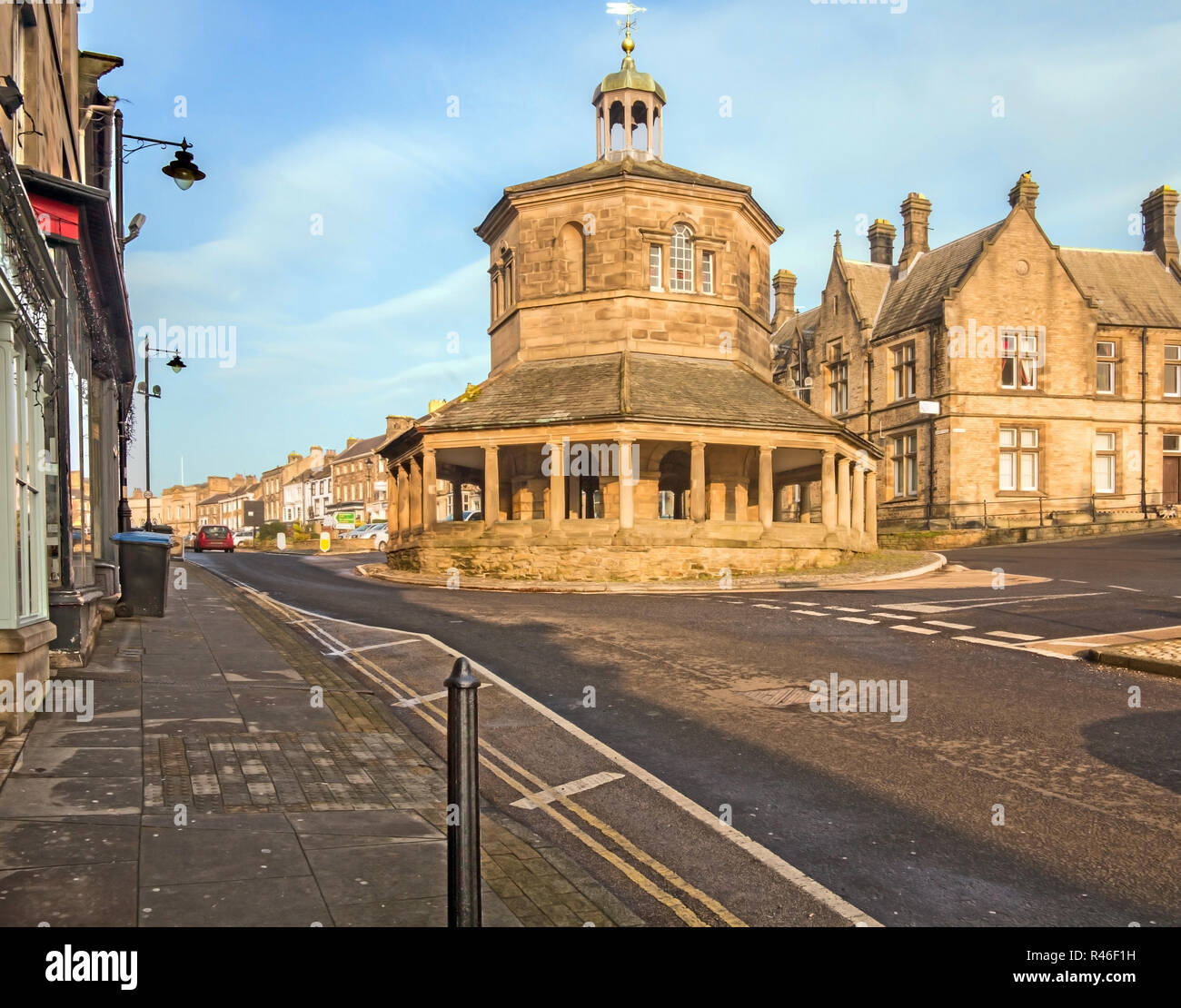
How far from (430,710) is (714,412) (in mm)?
17751

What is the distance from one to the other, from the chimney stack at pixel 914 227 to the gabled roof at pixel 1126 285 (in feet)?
19.7

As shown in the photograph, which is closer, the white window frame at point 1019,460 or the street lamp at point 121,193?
the street lamp at point 121,193

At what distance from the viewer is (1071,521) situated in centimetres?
3869

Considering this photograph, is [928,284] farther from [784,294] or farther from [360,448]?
[360,448]

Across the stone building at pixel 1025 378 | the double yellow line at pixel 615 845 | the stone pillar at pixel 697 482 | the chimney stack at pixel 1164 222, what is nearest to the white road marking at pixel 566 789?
the double yellow line at pixel 615 845

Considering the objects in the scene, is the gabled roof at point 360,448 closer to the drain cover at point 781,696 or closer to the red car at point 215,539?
the red car at point 215,539

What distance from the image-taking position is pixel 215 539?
181ft

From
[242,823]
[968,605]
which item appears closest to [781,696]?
[242,823]

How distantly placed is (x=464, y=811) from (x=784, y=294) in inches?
2294

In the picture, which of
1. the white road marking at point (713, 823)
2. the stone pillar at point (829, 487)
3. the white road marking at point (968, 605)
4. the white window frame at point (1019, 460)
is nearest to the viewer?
the white road marking at point (713, 823)

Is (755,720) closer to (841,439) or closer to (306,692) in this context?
(306,692)

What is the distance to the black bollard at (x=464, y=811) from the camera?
3.75 m

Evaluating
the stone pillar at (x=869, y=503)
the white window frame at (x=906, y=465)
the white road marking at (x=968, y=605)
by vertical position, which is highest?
the white window frame at (x=906, y=465)
